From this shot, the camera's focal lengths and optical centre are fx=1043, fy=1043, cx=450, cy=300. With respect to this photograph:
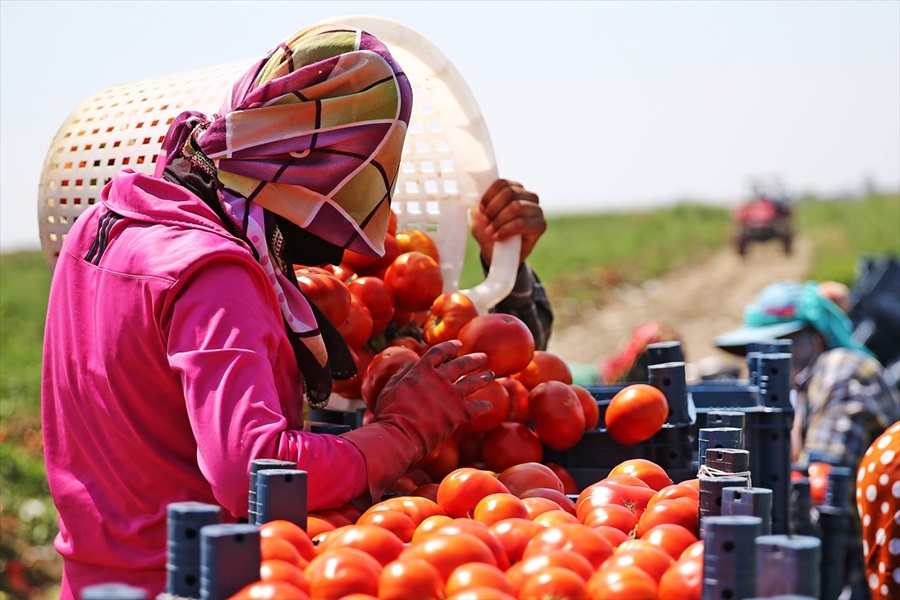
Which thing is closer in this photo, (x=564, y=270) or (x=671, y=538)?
(x=671, y=538)

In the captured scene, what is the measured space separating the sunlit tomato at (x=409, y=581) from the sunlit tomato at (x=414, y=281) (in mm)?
1551

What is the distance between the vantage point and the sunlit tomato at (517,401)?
2.70 meters

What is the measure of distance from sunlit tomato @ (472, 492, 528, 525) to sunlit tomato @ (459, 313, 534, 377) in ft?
2.58

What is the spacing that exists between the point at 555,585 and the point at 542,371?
151cm

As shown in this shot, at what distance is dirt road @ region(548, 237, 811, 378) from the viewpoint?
2129 cm

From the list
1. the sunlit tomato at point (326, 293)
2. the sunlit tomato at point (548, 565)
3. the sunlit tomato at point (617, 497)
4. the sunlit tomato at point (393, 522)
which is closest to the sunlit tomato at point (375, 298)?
the sunlit tomato at point (326, 293)

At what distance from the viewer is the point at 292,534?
1.54m

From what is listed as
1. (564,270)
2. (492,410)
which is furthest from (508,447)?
(564,270)

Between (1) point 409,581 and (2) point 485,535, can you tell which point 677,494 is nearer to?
(2) point 485,535

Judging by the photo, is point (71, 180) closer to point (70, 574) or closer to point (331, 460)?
point (70, 574)

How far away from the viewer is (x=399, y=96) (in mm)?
2193

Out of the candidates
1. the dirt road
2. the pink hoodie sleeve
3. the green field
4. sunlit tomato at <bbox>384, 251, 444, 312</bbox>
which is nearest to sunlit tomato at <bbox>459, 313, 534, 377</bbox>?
sunlit tomato at <bbox>384, 251, 444, 312</bbox>

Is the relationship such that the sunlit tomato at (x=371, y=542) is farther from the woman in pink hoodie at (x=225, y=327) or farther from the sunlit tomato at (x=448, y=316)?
the sunlit tomato at (x=448, y=316)

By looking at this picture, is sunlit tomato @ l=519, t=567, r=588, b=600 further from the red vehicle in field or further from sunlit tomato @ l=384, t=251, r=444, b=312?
the red vehicle in field
